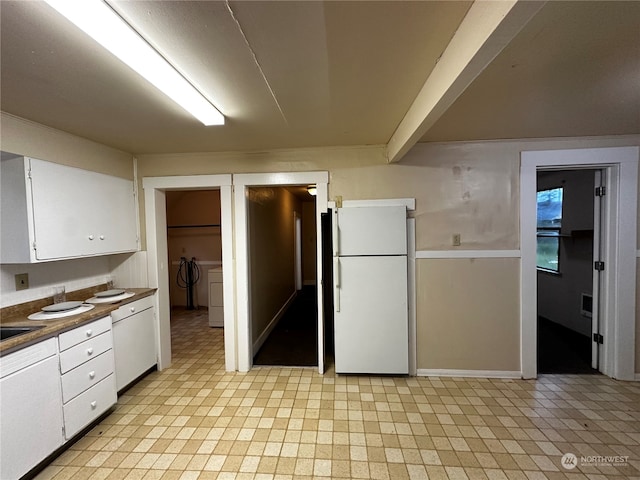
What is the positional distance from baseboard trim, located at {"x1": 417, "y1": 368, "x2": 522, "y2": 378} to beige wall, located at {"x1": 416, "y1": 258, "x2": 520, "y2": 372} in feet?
0.10

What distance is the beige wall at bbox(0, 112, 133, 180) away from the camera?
6.10ft

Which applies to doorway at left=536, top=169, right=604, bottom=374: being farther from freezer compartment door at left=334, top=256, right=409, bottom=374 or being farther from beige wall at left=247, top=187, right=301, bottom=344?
beige wall at left=247, top=187, right=301, bottom=344

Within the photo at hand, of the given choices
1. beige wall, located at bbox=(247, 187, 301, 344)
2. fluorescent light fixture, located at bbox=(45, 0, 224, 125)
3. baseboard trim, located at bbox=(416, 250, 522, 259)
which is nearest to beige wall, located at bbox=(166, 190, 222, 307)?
beige wall, located at bbox=(247, 187, 301, 344)

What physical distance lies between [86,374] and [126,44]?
7.03ft

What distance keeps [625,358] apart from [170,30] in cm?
432

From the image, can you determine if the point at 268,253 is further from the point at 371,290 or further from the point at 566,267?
the point at 566,267

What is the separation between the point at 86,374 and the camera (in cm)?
192

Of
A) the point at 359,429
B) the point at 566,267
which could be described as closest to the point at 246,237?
the point at 359,429

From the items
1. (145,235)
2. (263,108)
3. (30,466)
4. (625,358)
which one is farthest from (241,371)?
(625,358)

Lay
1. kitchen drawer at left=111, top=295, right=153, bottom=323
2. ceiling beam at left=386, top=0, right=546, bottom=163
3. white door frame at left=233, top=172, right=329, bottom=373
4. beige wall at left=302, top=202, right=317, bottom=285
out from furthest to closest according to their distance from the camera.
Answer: beige wall at left=302, top=202, right=317, bottom=285 → white door frame at left=233, top=172, right=329, bottom=373 → kitchen drawer at left=111, top=295, right=153, bottom=323 → ceiling beam at left=386, top=0, right=546, bottom=163

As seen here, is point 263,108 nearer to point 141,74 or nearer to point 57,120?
point 141,74

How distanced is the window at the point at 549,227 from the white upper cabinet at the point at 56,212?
561 centimetres

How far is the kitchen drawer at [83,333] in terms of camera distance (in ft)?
5.83

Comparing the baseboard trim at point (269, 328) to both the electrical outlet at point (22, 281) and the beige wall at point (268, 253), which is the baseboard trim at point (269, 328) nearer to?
the beige wall at point (268, 253)
